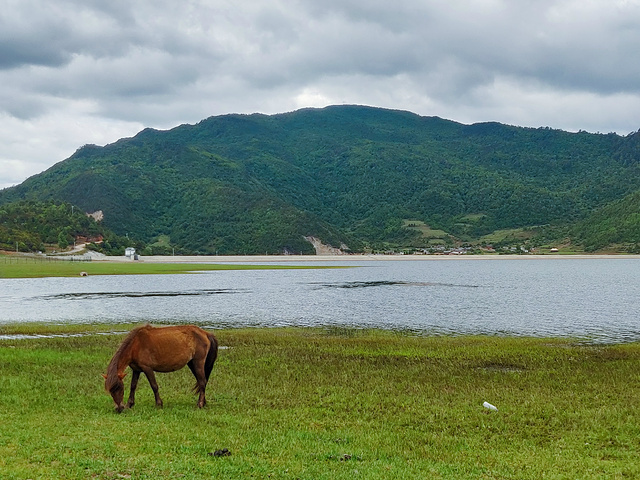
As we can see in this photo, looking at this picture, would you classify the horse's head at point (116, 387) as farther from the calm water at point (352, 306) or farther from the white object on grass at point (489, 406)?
the calm water at point (352, 306)

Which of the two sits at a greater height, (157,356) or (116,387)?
(157,356)

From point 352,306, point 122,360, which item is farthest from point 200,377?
point 352,306

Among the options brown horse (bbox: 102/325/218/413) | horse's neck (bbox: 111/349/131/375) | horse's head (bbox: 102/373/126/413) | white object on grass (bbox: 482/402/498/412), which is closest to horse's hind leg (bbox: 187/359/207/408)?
brown horse (bbox: 102/325/218/413)

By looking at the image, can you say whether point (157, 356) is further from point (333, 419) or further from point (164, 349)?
point (333, 419)

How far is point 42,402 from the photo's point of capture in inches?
621

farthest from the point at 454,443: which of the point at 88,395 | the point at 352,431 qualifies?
the point at 88,395

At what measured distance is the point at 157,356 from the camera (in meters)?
15.1

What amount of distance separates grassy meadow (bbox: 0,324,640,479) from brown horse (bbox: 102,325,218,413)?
24.8 inches

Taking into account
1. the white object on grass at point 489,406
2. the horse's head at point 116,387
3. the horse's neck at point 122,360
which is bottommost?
the white object on grass at point 489,406

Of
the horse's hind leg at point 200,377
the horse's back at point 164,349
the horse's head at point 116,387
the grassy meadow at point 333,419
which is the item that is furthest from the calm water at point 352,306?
the horse's head at point 116,387

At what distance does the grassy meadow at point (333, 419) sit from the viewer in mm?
10867

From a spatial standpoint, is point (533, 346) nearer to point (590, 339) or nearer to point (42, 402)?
point (590, 339)

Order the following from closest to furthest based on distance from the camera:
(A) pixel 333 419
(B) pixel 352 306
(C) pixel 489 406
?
(A) pixel 333 419 < (C) pixel 489 406 < (B) pixel 352 306

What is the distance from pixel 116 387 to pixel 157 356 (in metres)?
1.19
